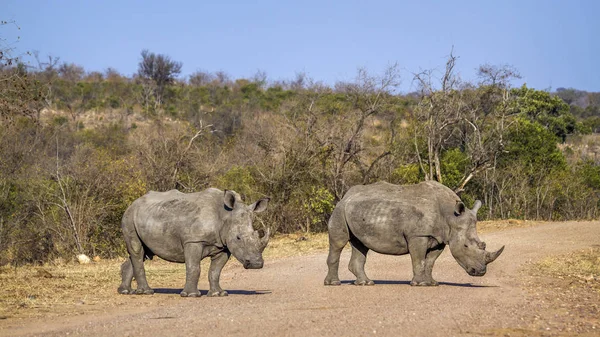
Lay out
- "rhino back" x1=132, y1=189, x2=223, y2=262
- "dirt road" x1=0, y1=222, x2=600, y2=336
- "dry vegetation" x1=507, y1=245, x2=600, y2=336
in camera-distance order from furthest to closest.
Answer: "rhino back" x1=132, y1=189, x2=223, y2=262, "dry vegetation" x1=507, y1=245, x2=600, y2=336, "dirt road" x1=0, y1=222, x2=600, y2=336

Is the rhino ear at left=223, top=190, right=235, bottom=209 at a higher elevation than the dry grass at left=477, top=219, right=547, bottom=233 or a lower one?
higher

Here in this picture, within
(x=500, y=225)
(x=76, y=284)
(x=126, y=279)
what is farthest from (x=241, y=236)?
(x=500, y=225)

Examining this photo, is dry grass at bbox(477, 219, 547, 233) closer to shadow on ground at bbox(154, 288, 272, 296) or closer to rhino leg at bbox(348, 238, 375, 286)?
rhino leg at bbox(348, 238, 375, 286)

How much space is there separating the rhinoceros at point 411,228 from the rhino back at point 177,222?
100 inches

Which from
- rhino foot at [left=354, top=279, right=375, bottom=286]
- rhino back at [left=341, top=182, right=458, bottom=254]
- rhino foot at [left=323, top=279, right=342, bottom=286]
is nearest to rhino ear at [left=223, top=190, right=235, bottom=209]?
rhino back at [left=341, top=182, right=458, bottom=254]

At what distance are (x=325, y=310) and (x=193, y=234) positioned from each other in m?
3.09

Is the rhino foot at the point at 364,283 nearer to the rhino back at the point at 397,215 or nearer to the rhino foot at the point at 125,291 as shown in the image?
the rhino back at the point at 397,215

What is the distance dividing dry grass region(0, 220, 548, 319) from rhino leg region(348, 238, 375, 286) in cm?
302

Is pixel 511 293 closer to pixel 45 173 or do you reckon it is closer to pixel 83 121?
pixel 45 173

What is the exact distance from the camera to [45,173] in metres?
28.4

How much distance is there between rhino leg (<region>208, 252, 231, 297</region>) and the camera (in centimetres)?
1432

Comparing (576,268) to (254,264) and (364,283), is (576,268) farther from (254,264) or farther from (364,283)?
(254,264)

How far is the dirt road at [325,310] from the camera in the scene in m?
10.4

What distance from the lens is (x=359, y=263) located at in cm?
1599
